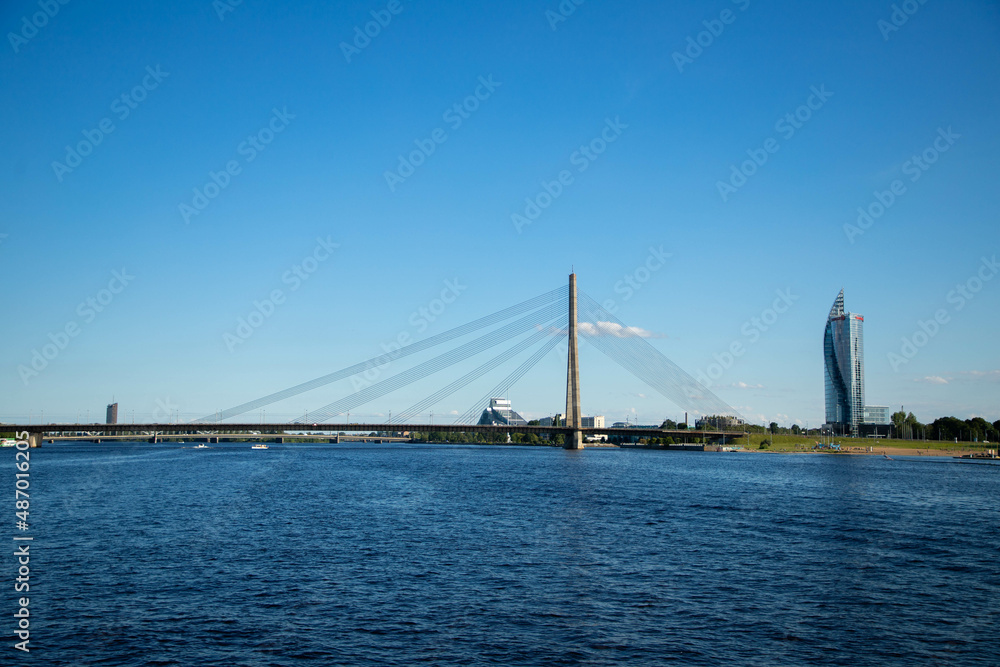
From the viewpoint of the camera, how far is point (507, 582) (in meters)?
23.6

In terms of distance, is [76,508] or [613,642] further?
[76,508]

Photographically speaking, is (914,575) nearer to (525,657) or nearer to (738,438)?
(525,657)

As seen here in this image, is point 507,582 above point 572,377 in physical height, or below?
below

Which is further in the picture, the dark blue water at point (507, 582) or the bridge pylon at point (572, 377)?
the bridge pylon at point (572, 377)

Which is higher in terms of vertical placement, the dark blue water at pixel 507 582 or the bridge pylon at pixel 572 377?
the bridge pylon at pixel 572 377

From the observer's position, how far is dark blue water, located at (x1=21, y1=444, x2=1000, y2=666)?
17.3m

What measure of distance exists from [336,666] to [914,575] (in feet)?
70.3

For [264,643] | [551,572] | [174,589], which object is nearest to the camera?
[264,643]

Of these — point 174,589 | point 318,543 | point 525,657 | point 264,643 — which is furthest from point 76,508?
point 525,657

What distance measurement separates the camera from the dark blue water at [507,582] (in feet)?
56.8

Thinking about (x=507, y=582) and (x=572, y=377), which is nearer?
(x=507, y=582)

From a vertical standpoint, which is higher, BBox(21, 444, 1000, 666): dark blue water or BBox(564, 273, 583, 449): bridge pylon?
BBox(564, 273, 583, 449): bridge pylon

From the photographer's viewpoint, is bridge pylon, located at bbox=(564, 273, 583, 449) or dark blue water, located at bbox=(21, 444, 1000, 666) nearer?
dark blue water, located at bbox=(21, 444, 1000, 666)

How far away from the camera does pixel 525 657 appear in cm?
1661
